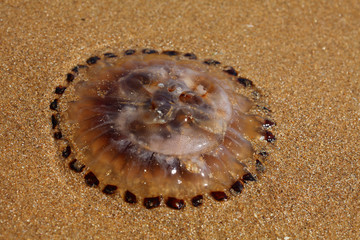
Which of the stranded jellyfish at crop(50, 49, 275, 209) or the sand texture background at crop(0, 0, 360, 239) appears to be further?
the stranded jellyfish at crop(50, 49, 275, 209)

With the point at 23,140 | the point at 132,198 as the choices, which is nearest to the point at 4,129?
the point at 23,140

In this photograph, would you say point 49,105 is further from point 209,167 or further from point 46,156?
point 209,167

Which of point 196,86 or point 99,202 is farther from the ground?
point 196,86

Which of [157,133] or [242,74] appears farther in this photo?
[242,74]

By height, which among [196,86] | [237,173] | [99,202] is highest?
[196,86]

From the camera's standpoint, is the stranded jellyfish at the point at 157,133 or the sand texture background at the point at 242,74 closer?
the sand texture background at the point at 242,74
